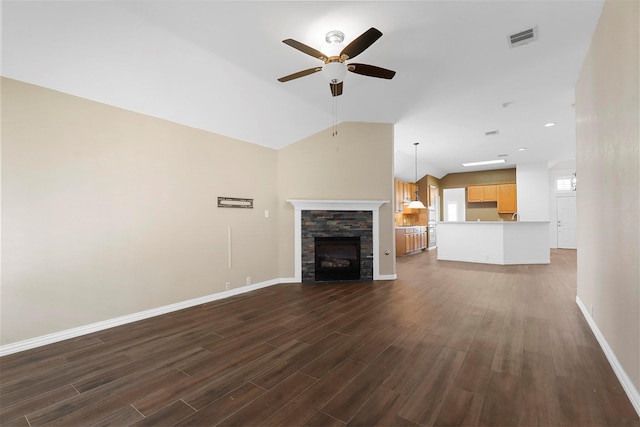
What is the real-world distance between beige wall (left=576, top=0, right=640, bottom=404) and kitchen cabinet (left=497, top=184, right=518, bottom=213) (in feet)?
25.0

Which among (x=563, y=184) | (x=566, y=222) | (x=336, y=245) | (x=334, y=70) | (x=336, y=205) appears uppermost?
(x=334, y=70)

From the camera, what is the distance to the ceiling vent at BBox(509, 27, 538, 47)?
9.03 ft

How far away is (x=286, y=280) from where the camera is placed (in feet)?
16.5

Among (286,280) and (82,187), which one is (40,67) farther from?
(286,280)

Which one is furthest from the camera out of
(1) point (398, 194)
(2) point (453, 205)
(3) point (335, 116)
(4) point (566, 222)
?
(2) point (453, 205)

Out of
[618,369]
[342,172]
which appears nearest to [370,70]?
[342,172]

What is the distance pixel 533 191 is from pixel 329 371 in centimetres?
1026

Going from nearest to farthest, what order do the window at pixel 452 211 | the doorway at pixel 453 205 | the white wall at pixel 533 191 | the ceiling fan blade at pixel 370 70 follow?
the ceiling fan blade at pixel 370 70
the white wall at pixel 533 191
the doorway at pixel 453 205
the window at pixel 452 211

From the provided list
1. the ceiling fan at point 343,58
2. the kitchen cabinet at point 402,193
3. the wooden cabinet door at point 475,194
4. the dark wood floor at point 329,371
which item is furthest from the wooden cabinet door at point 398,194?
the ceiling fan at point 343,58

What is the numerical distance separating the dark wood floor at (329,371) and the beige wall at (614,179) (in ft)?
1.27

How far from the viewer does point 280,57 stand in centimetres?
314

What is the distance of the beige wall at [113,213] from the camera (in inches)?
98.9

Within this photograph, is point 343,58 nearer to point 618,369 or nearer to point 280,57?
point 280,57

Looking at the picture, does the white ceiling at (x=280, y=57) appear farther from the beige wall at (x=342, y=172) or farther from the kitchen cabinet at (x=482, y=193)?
the kitchen cabinet at (x=482, y=193)
